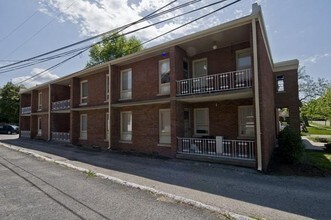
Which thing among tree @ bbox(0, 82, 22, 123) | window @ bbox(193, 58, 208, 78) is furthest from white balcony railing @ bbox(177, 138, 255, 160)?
tree @ bbox(0, 82, 22, 123)

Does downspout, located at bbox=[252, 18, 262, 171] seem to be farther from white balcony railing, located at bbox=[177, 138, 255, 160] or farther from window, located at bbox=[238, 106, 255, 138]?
window, located at bbox=[238, 106, 255, 138]

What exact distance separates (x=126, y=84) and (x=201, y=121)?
5965 mm

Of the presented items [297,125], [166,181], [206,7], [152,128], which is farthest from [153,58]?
[297,125]

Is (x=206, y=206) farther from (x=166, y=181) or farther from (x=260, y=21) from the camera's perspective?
(x=260, y=21)

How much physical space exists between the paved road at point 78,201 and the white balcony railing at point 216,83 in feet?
21.7

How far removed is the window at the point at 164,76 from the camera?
557 inches

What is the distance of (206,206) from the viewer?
567cm

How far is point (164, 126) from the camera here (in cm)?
1419

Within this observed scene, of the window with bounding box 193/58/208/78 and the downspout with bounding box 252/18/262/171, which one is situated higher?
the window with bounding box 193/58/208/78

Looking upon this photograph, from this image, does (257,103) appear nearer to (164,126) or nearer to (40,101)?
(164,126)

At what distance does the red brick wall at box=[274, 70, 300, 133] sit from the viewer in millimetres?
18969

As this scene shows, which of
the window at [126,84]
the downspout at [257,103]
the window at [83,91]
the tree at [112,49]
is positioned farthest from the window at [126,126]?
the tree at [112,49]

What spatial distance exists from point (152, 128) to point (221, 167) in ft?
17.7

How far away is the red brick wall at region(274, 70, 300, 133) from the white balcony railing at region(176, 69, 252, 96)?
9.79 m
